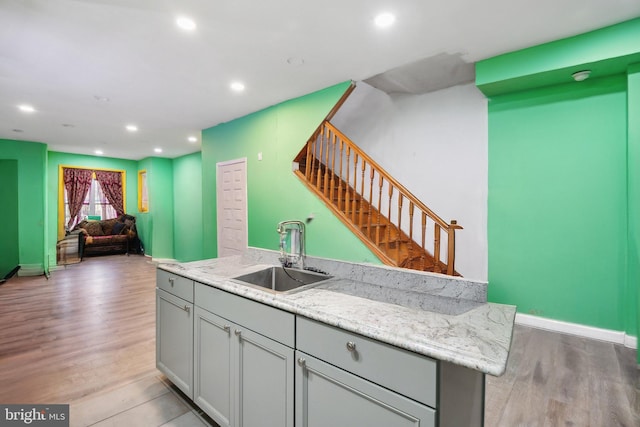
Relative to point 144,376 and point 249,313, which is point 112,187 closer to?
point 144,376

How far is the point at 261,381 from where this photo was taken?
1511 millimetres

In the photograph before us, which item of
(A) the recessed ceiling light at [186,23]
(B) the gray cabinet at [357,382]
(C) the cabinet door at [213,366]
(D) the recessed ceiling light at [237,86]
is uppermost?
(D) the recessed ceiling light at [237,86]

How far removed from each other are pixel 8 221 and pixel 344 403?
8152mm

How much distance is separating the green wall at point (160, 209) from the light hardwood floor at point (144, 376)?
3.75 meters

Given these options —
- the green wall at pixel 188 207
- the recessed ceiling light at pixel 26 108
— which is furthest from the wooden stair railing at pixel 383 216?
the green wall at pixel 188 207

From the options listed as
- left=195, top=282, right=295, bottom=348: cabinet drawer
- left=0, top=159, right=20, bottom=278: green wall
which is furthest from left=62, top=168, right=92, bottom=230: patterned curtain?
left=195, top=282, right=295, bottom=348: cabinet drawer

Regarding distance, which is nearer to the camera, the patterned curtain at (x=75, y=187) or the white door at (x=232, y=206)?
the white door at (x=232, y=206)

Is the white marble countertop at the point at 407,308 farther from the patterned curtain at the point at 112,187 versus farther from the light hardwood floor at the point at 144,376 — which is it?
the patterned curtain at the point at 112,187

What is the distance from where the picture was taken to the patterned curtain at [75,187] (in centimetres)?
771


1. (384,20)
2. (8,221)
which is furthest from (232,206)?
(8,221)

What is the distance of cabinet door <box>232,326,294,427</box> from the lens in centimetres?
139

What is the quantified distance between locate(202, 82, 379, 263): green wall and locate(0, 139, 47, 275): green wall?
4100 millimetres

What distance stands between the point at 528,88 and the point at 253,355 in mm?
3583

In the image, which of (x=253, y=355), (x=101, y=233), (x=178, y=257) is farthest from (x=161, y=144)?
(x=253, y=355)
